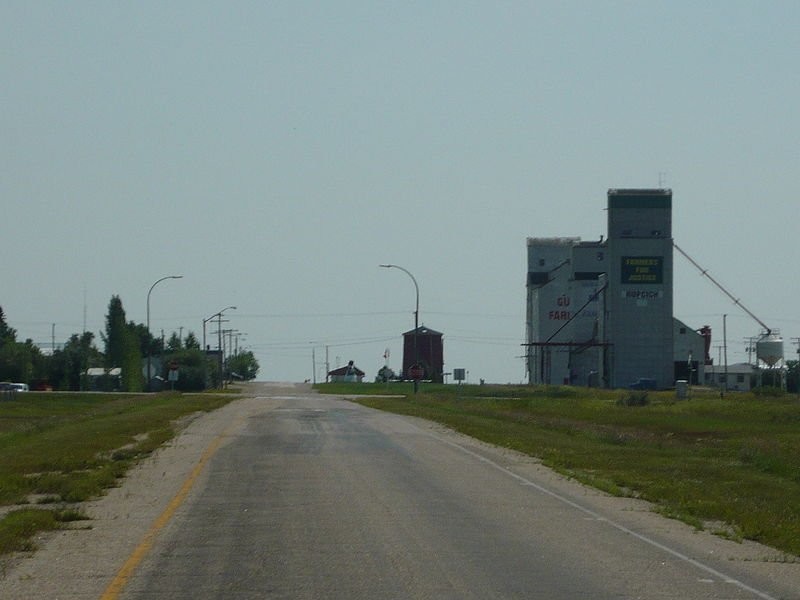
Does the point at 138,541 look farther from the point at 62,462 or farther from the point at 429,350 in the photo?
the point at 429,350

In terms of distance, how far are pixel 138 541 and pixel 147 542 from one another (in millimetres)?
183

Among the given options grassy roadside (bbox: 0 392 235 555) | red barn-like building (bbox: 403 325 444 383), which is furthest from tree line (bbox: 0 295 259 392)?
grassy roadside (bbox: 0 392 235 555)

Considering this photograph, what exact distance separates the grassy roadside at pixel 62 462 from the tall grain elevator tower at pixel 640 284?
5728cm

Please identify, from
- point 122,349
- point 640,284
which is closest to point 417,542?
point 640,284

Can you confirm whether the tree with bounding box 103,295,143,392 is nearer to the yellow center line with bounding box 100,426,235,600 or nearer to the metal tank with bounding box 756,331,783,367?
the metal tank with bounding box 756,331,783,367

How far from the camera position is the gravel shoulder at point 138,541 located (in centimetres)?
1230

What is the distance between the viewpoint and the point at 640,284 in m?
105

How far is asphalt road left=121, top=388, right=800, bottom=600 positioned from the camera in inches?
472

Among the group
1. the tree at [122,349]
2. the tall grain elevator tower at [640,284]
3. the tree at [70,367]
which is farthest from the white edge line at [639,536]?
the tree at [70,367]

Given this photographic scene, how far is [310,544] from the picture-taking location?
1460cm

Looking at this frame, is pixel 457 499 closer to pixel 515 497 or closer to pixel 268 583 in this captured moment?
pixel 515 497

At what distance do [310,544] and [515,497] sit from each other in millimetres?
6844

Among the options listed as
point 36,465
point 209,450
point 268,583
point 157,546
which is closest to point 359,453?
point 209,450

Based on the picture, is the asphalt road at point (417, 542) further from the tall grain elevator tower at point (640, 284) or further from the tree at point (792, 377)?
the tree at point (792, 377)
